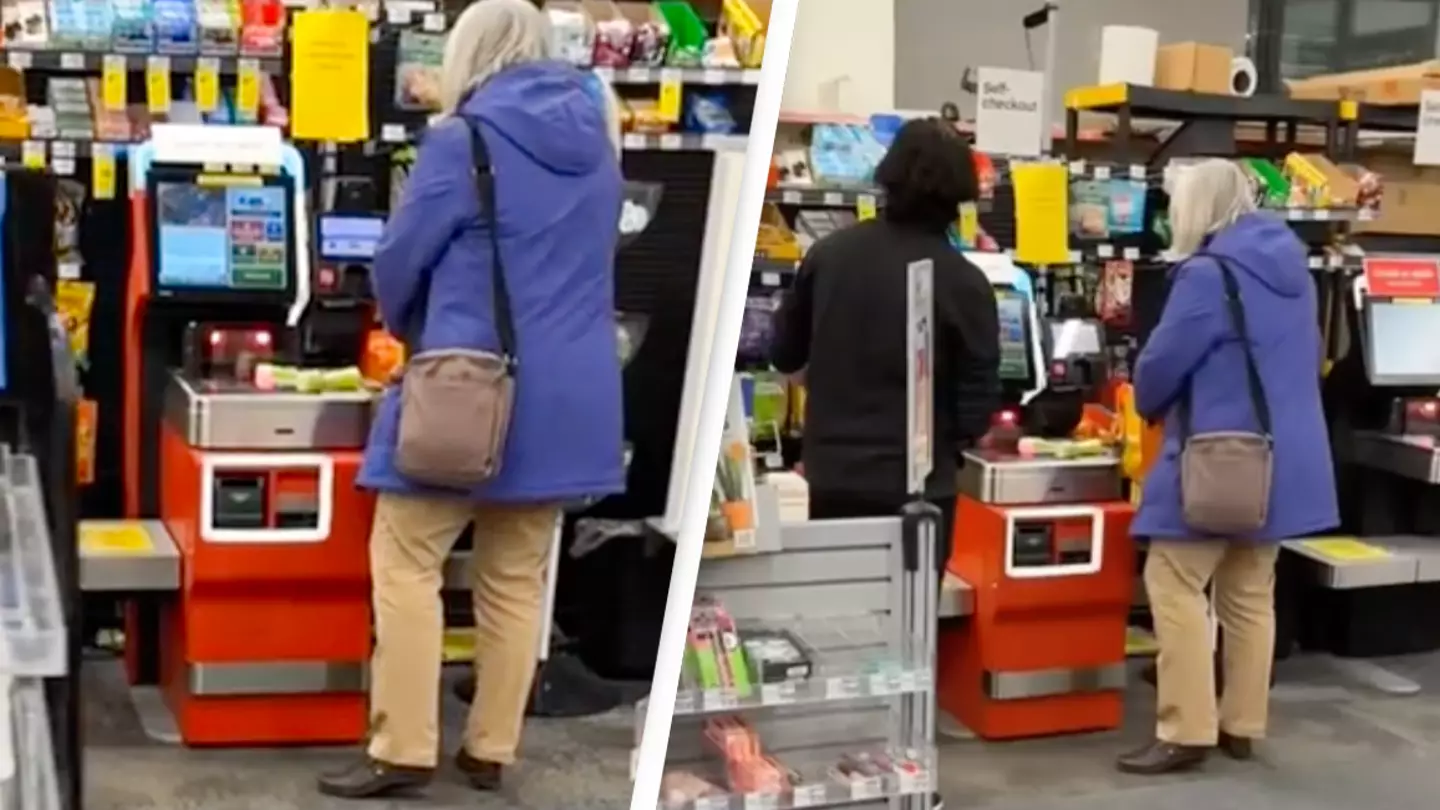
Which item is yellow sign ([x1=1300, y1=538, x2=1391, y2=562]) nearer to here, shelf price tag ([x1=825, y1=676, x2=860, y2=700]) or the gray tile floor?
the gray tile floor

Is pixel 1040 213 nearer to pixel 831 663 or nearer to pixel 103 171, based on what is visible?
pixel 831 663

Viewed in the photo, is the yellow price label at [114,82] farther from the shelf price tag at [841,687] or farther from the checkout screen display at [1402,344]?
the checkout screen display at [1402,344]

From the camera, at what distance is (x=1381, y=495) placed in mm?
1799

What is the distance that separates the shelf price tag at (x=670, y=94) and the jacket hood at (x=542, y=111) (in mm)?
389

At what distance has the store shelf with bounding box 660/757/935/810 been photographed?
156 centimetres

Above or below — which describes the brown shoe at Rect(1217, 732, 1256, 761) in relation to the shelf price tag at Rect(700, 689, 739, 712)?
below

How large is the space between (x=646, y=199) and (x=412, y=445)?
29.2 inches

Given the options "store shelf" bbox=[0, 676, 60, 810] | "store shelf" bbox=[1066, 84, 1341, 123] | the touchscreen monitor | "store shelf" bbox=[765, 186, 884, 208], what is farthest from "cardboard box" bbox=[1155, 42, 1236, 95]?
the touchscreen monitor

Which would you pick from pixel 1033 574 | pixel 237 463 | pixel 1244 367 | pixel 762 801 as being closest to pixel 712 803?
pixel 762 801

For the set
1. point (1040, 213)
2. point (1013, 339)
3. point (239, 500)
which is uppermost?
point (1040, 213)

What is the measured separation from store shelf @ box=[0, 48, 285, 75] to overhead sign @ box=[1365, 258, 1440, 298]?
172 centimetres

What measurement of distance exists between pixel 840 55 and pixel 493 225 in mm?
795

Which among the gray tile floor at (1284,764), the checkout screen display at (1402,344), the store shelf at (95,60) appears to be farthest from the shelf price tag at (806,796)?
the store shelf at (95,60)

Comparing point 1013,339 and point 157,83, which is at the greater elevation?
point 157,83
